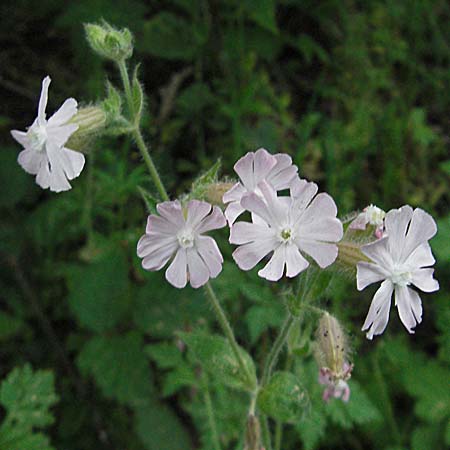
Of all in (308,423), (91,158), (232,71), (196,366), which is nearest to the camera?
(308,423)

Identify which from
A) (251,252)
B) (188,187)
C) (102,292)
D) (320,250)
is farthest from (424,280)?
(188,187)

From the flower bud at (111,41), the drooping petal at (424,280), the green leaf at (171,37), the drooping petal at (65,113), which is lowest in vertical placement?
the drooping petal at (424,280)

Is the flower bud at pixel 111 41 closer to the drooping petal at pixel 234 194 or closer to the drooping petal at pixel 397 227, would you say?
the drooping petal at pixel 234 194

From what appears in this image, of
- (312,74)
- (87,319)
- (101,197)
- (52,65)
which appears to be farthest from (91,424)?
(312,74)

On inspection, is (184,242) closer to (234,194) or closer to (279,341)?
(234,194)

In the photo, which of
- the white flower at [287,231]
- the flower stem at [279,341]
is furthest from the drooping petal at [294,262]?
the flower stem at [279,341]

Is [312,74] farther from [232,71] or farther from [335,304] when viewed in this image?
[335,304]

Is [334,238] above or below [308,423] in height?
above
